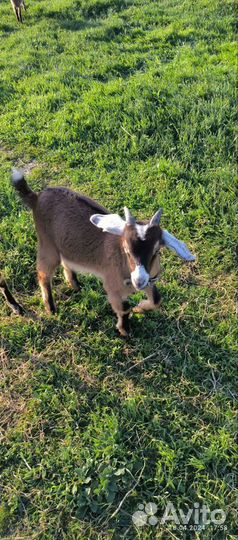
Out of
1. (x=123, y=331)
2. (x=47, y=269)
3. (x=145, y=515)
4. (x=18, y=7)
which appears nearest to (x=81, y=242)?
(x=47, y=269)

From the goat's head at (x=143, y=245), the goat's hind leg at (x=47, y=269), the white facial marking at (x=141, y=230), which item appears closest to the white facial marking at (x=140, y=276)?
the goat's head at (x=143, y=245)

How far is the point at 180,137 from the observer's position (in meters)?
4.59

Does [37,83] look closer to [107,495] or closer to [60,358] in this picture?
[60,358]

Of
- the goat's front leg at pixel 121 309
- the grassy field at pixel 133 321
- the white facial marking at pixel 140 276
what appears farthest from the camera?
the goat's front leg at pixel 121 309

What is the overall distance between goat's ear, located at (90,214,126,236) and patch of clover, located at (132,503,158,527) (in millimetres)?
1543

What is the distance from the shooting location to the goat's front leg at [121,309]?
3.14 meters

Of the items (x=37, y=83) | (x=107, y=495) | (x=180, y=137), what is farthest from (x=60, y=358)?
(x=37, y=83)

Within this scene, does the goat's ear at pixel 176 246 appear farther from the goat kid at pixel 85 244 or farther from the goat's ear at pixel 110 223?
the goat's ear at pixel 110 223

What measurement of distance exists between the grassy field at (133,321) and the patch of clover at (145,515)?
27mm

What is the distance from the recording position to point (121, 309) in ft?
10.4

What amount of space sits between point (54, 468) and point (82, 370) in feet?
2.22

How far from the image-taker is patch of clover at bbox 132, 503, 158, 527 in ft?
8.30

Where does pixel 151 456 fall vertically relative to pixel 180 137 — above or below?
below

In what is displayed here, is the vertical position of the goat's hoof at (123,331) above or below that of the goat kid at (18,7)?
below
